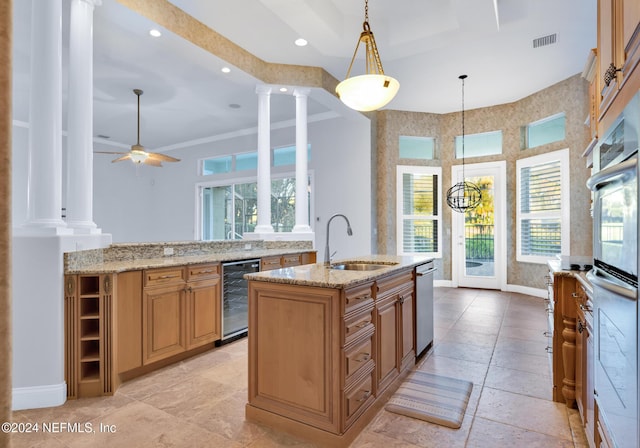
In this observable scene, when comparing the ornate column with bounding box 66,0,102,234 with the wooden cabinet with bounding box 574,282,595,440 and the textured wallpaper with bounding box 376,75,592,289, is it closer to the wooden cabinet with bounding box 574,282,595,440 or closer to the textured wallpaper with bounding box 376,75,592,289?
the wooden cabinet with bounding box 574,282,595,440

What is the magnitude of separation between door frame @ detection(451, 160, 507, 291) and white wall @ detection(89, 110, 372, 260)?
5.80 feet

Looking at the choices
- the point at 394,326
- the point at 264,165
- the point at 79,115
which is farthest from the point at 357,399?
the point at 264,165

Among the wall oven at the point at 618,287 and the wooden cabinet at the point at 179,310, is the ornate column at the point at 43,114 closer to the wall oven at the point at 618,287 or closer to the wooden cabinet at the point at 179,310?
Result: the wooden cabinet at the point at 179,310

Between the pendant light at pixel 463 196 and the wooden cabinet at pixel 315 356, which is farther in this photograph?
the pendant light at pixel 463 196

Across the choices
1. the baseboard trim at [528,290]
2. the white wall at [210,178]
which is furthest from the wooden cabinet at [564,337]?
the white wall at [210,178]

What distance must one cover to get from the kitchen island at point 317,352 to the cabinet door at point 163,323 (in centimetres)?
116

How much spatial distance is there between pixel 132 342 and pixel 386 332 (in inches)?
76.5

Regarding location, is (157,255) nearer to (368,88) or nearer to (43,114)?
(43,114)

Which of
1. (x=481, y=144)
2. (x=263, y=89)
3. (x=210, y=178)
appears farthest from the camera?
(x=210, y=178)

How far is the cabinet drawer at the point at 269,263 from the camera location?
13.2ft

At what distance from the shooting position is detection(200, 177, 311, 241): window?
24.3 feet

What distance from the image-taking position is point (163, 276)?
2957mm

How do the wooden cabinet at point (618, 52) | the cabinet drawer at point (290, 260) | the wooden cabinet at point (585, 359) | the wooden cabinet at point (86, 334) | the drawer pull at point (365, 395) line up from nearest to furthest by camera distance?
1. the wooden cabinet at point (618, 52)
2. the wooden cabinet at point (585, 359)
3. the drawer pull at point (365, 395)
4. the wooden cabinet at point (86, 334)
5. the cabinet drawer at point (290, 260)

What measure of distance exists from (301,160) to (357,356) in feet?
11.9
